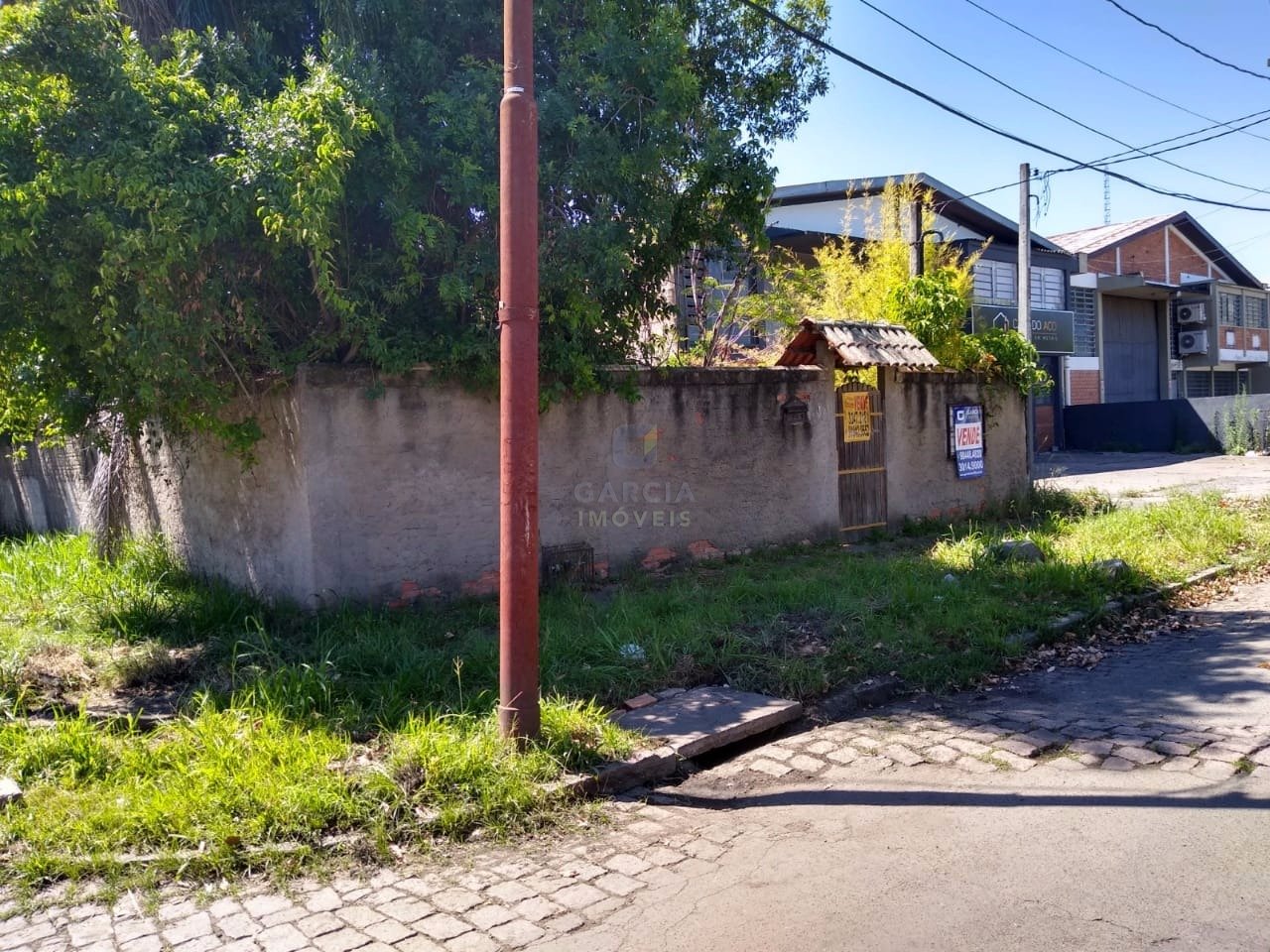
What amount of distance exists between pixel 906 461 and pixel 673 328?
3.39 meters

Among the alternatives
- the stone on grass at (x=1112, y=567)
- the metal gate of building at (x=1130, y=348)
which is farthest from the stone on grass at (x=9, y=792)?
the metal gate of building at (x=1130, y=348)

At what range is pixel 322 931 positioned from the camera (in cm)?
373

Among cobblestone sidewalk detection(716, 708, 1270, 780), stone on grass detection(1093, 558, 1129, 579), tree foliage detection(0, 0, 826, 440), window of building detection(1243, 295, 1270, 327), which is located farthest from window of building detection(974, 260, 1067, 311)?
cobblestone sidewalk detection(716, 708, 1270, 780)

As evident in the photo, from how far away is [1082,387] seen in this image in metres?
33.2

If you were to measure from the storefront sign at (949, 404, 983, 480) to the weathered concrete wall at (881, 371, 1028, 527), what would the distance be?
0.29ft

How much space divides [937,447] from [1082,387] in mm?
23120

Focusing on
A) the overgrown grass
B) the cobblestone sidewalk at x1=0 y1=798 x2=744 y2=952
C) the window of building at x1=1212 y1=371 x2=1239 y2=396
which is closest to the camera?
the cobblestone sidewalk at x1=0 y1=798 x2=744 y2=952

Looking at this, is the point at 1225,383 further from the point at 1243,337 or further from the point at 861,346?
the point at 861,346

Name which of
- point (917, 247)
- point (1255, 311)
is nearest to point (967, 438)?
point (917, 247)

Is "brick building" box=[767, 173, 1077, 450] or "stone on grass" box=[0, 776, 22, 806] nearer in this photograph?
"stone on grass" box=[0, 776, 22, 806]

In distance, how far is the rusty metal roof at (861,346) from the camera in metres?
11.3

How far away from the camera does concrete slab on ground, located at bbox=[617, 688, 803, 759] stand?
222 inches

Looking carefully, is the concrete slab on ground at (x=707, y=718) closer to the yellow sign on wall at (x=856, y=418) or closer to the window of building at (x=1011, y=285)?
the yellow sign on wall at (x=856, y=418)

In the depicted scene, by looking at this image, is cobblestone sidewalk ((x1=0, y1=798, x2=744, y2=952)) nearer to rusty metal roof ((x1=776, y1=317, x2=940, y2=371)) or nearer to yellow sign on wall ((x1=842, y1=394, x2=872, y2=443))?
rusty metal roof ((x1=776, y1=317, x2=940, y2=371))
